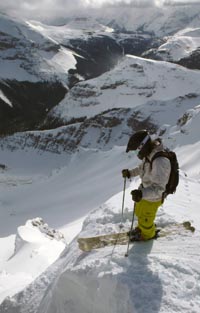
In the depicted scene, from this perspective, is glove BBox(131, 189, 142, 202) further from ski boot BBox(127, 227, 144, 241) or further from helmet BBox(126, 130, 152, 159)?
ski boot BBox(127, 227, 144, 241)

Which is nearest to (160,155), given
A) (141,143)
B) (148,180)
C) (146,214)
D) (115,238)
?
(141,143)

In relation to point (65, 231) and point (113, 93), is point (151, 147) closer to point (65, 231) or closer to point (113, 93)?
point (65, 231)

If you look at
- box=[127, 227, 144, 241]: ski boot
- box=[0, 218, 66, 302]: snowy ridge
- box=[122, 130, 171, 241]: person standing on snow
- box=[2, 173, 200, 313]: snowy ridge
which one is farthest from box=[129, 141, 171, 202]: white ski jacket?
box=[0, 218, 66, 302]: snowy ridge

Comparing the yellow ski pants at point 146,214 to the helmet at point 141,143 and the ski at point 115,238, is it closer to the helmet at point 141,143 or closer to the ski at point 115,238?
the ski at point 115,238

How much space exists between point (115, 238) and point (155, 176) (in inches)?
70.6

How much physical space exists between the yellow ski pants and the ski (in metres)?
0.42

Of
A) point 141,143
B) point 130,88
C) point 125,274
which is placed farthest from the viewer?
point 130,88

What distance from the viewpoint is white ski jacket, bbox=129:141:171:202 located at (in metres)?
8.40

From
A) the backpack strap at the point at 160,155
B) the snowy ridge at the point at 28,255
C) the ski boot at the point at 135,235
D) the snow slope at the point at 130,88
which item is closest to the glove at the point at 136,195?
the backpack strap at the point at 160,155

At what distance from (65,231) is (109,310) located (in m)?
26.8

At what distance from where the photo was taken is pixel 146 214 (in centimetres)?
902

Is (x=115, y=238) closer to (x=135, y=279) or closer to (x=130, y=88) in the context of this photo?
(x=135, y=279)

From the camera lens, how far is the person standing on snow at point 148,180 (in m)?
8.45

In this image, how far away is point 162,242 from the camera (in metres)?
9.25
